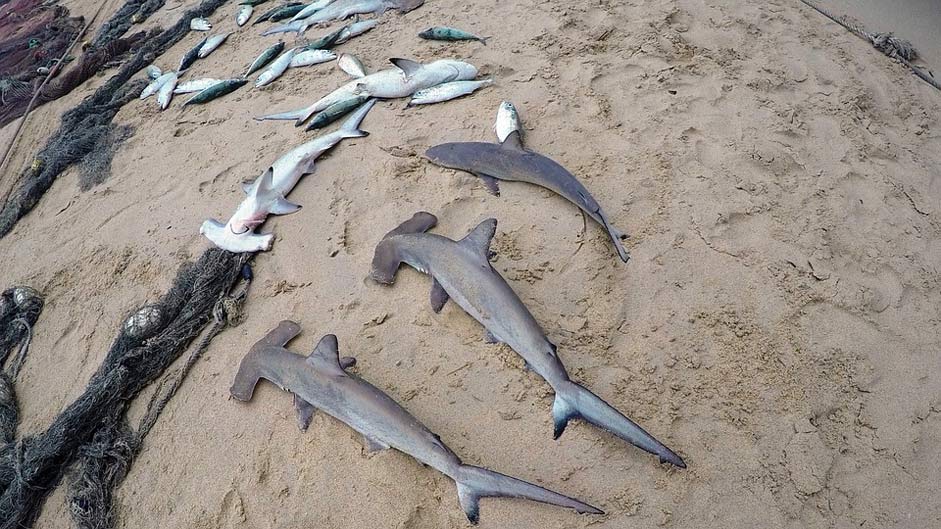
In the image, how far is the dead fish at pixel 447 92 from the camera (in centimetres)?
429

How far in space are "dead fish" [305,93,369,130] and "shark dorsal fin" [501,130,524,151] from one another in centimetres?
156

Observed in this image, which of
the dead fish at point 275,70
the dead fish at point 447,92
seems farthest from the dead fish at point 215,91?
the dead fish at point 447,92

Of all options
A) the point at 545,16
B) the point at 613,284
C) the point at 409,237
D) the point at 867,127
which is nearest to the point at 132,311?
the point at 409,237

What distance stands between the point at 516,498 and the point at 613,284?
4.04 ft

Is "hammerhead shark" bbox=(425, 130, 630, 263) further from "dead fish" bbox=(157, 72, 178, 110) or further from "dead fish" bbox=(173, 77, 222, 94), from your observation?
"dead fish" bbox=(157, 72, 178, 110)

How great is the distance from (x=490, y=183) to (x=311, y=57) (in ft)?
9.65

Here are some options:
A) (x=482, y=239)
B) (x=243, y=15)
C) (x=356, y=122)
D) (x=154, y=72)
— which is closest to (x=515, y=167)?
(x=482, y=239)

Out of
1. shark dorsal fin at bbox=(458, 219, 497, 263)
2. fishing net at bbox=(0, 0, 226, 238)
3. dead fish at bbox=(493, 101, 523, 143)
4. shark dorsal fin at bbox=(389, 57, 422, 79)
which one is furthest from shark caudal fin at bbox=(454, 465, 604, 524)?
fishing net at bbox=(0, 0, 226, 238)

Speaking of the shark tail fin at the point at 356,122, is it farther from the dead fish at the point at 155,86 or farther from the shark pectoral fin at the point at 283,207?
the dead fish at the point at 155,86

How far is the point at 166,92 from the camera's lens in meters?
5.70

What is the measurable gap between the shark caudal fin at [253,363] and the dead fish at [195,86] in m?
3.78

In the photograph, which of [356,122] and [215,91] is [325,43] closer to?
[215,91]

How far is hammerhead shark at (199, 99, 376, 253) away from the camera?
3578mm

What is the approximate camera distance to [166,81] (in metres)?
5.93
